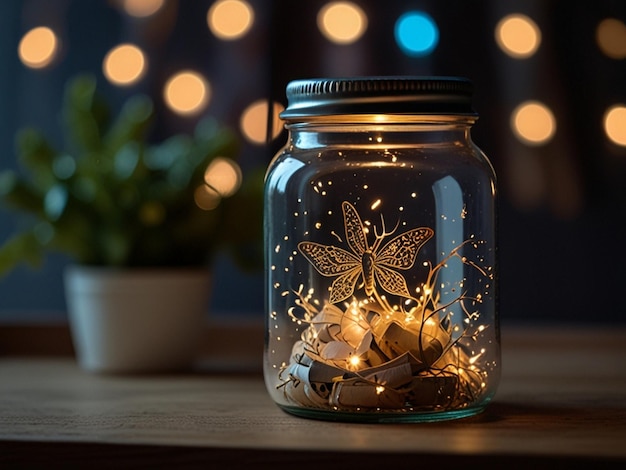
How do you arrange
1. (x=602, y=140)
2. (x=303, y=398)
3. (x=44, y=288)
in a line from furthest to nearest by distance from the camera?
1. (x=44, y=288)
2. (x=602, y=140)
3. (x=303, y=398)

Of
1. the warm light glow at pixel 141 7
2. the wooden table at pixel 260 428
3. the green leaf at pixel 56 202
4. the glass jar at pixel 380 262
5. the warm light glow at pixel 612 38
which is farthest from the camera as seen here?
the warm light glow at pixel 141 7

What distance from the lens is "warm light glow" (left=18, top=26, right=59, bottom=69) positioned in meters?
1.46

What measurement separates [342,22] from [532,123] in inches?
12.1

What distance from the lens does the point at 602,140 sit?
134 centimetres

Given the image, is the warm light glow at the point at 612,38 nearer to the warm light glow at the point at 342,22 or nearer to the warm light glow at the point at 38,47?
the warm light glow at the point at 342,22

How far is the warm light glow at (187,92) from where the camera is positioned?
1.43m

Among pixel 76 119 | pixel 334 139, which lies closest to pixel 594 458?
pixel 334 139

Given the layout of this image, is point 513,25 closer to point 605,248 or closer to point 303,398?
point 605,248

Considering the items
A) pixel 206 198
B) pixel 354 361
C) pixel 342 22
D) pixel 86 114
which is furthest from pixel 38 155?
pixel 354 361

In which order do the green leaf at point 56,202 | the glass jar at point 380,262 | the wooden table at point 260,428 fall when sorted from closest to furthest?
the wooden table at point 260,428, the glass jar at point 380,262, the green leaf at point 56,202

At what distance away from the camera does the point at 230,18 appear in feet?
4.66

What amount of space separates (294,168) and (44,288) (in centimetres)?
75

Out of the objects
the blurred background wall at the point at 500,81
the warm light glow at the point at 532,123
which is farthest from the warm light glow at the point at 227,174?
the warm light glow at the point at 532,123

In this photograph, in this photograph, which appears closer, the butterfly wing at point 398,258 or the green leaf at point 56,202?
the butterfly wing at point 398,258
